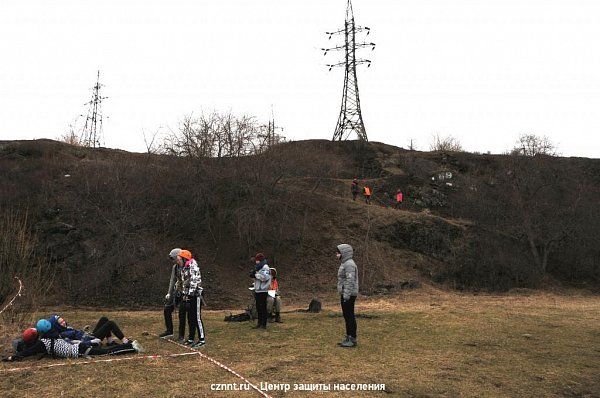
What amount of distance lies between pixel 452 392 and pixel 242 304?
45.8 ft

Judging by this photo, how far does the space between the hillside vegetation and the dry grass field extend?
8.90 metres

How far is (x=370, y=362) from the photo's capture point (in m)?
7.96

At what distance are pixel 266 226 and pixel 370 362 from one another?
1730cm

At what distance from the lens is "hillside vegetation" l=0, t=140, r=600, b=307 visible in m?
21.6

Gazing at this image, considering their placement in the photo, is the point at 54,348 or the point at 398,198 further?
the point at 398,198

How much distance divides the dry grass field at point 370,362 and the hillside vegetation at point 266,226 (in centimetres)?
890

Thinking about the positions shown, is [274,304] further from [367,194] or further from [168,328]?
[367,194]

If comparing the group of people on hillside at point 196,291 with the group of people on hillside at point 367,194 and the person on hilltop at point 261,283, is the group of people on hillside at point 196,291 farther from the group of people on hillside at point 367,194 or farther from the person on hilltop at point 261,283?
the group of people on hillside at point 367,194

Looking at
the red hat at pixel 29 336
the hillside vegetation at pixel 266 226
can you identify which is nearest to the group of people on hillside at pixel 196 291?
the red hat at pixel 29 336

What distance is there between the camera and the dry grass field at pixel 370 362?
658 cm

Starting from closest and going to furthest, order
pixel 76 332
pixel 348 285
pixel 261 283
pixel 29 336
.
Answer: pixel 29 336 < pixel 76 332 < pixel 348 285 < pixel 261 283

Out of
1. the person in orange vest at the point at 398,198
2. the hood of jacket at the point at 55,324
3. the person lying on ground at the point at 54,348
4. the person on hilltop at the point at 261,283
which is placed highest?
the person in orange vest at the point at 398,198

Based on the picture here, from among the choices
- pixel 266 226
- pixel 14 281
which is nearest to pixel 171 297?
pixel 14 281

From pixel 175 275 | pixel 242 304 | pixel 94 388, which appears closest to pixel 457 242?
pixel 242 304
